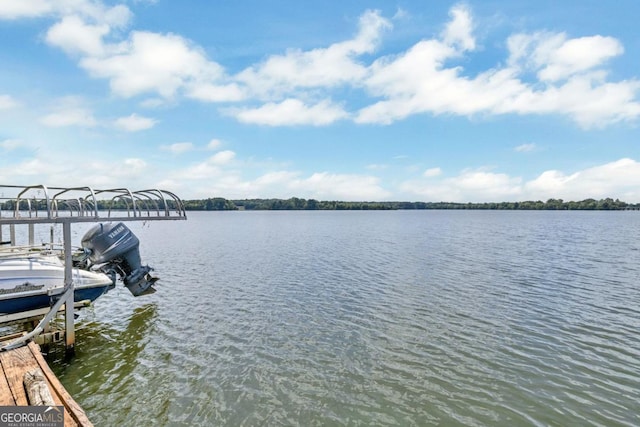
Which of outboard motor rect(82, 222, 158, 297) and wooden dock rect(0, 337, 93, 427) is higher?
outboard motor rect(82, 222, 158, 297)

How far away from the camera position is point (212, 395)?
755 centimetres

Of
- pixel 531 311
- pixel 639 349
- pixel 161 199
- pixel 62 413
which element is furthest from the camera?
pixel 531 311

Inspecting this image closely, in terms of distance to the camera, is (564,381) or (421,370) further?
(421,370)

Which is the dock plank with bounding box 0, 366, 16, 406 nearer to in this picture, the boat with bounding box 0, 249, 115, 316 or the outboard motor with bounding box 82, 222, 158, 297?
the boat with bounding box 0, 249, 115, 316

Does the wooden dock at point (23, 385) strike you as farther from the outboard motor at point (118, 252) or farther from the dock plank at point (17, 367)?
the outboard motor at point (118, 252)

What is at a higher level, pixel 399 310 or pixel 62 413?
pixel 62 413

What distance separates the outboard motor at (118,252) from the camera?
12.5 meters

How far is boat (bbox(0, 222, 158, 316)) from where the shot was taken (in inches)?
363

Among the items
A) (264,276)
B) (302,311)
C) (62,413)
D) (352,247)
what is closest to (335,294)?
(302,311)

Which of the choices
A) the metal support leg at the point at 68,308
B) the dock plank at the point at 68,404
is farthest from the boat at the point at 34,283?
the dock plank at the point at 68,404

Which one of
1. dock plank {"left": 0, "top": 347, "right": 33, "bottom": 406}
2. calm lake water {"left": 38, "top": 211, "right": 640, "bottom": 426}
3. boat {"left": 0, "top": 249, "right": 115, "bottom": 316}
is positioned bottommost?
calm lake water {"left": 38, "top": 211, "right": 640, "bottom": 426}

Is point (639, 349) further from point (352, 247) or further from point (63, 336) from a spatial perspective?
point (352, 247)

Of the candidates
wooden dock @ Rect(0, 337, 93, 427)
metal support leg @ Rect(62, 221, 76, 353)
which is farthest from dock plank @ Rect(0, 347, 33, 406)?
metal support leg @ Rect(62, 221, 76, 353)

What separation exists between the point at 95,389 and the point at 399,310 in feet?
31.6
